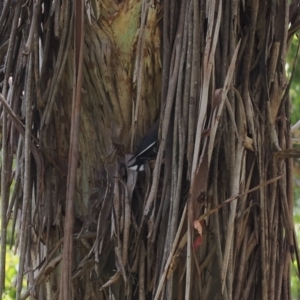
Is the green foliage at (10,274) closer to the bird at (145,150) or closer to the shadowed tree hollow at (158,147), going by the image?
the shadowed tree hollow at (158,147)

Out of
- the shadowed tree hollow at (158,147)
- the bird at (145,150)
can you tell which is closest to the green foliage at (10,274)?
the shadowed tree hollow at (158,147)

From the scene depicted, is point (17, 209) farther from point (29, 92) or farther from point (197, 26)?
point (197, 26)

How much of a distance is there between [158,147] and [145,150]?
0.08 ft

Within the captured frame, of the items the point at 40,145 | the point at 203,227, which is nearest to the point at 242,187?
the point at 203,227

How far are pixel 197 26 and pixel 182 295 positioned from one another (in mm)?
393

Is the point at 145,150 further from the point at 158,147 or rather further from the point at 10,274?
the point at 10,274

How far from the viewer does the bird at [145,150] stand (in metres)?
0.83

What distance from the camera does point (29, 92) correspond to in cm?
86

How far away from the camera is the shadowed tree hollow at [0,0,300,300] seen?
0.78 metres

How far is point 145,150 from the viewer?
83 centimetres

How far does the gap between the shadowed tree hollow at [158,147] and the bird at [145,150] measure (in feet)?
0.04

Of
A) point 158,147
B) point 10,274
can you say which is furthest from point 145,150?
point 10,274

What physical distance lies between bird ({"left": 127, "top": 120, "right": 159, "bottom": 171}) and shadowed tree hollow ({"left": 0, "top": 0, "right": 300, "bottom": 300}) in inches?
0.5

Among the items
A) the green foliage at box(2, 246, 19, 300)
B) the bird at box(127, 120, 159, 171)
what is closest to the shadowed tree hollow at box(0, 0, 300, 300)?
the bird at box(127, 120, 159, 171)
